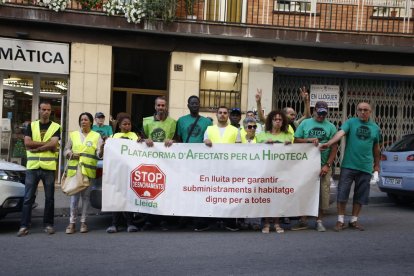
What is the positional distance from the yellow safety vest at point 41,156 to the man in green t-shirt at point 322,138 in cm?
357

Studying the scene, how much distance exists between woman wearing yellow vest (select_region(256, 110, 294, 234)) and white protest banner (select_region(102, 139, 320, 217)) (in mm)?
119

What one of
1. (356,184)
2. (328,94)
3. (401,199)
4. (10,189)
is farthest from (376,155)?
(328,94)

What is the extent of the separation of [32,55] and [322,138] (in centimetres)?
793

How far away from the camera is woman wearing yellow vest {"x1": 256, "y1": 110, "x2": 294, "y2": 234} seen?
8.02 metres

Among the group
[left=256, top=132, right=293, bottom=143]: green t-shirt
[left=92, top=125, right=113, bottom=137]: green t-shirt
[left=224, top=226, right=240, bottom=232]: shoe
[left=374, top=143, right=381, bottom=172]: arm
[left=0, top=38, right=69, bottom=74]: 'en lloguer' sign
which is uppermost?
[left=0, top=38, right=69, bottom=74]: 'en lloguer' sign

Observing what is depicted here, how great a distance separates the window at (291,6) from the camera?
1498cm

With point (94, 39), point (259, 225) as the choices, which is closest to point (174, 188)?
point (259, 225)

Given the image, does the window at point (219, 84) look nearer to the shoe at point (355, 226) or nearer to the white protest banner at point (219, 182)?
the white protest banner at point (219, 182)

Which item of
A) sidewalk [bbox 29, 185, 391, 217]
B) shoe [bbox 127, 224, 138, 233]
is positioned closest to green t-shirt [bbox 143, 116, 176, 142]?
shoe [bbox 127, 224, 138, 233]

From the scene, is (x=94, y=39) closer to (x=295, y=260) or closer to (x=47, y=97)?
(x=47, y=97)

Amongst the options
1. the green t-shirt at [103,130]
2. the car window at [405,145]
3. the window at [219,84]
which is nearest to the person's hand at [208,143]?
the green t-shirt at [103,130]

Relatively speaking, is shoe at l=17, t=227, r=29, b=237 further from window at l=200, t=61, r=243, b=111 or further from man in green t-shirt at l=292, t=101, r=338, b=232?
window at l=200, t=61, r=243, b=111

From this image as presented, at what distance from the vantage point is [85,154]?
8.09 metres

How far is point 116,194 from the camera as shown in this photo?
26.8 feet
